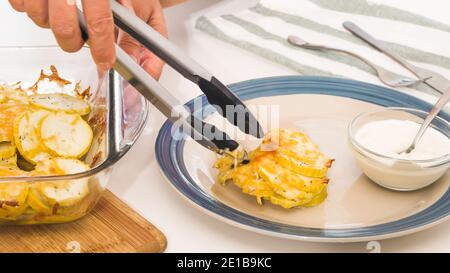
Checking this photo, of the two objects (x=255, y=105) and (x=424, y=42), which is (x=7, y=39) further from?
(x=424, y=42)

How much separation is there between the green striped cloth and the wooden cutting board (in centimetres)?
66

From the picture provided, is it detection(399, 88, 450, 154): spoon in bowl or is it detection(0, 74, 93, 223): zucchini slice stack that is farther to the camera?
detection(399, 88, 450, 154): spoon in bowl

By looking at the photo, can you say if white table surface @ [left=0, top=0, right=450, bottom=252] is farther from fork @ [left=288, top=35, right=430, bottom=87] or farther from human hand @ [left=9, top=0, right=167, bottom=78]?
human hand @ [left=9, top=0, right=167, bottom=78]

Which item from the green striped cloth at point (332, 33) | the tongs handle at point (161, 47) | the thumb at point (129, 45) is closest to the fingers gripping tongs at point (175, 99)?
the tongs handle at point (161, 47)

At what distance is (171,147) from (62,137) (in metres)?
0.20

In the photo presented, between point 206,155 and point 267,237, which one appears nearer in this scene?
point 267,237

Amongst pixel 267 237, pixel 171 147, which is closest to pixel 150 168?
pixel 171 147

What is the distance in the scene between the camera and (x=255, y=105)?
1387mm

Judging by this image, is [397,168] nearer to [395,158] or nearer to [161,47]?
[395,158]

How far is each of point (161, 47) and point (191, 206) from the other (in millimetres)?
260

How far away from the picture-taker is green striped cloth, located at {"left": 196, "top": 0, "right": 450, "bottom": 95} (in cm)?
159

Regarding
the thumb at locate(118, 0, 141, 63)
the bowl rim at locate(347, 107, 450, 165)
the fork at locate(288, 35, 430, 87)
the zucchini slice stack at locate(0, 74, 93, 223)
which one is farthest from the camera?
the fork at locate(288, 35, 430, 87)

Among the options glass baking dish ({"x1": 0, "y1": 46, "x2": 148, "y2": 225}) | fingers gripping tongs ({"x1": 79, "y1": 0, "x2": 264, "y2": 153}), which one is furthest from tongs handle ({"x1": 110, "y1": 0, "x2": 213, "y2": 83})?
glass baking dish ({"x1": 0, "y1": 46, "x2": 148, "y2": 225})
